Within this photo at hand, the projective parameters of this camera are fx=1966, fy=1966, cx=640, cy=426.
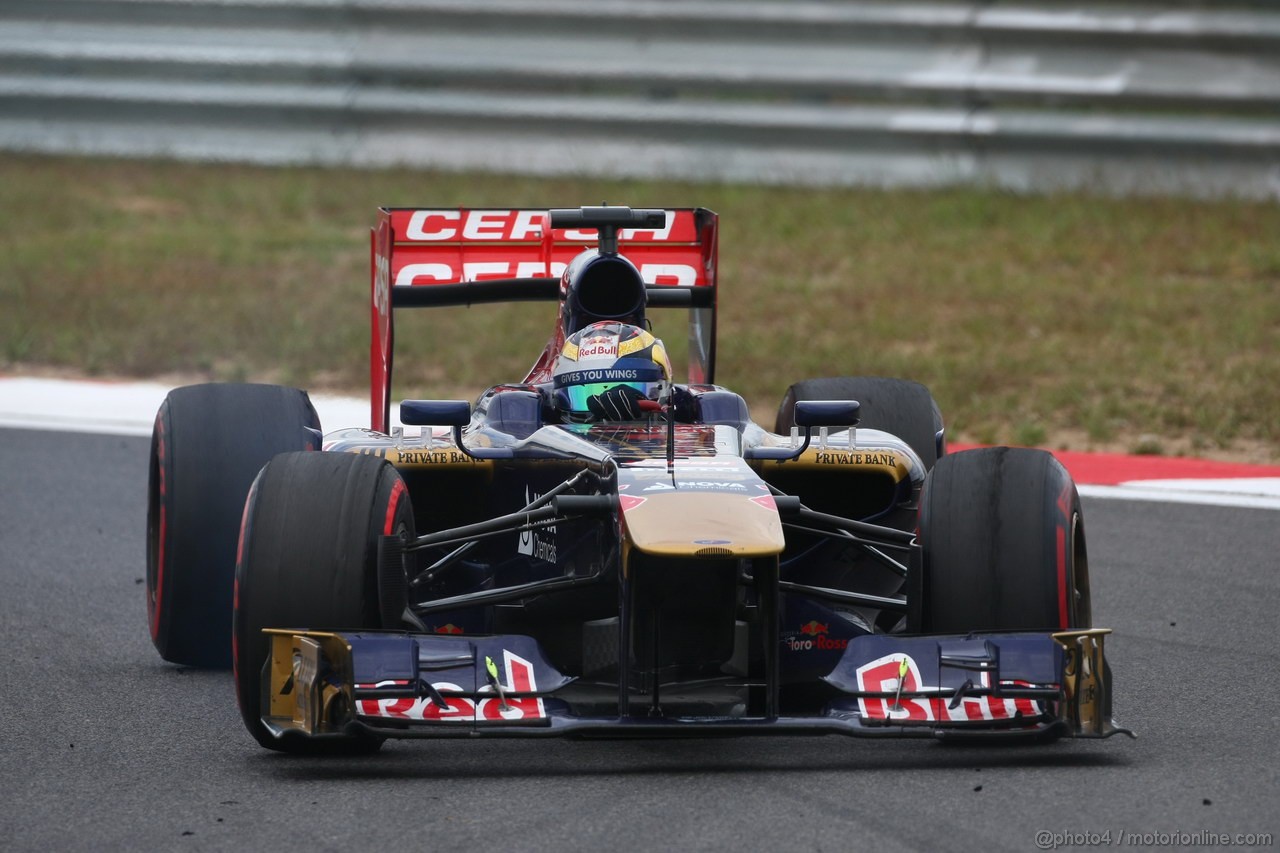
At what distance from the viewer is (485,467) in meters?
6.19

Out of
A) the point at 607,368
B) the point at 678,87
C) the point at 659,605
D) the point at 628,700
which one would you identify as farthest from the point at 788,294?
the point at 628,700

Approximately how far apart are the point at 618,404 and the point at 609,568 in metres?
1.12

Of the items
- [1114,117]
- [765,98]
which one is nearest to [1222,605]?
[1114,117]

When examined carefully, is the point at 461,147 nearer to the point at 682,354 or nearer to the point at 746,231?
the point at 746,231

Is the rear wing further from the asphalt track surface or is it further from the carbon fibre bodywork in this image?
the asphalt track surface

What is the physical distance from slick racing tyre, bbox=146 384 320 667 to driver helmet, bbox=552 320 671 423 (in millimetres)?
894

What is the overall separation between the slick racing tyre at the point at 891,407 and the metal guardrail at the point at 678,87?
724cm

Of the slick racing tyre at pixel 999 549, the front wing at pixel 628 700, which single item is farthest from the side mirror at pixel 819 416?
the front wing at pixel 628 700

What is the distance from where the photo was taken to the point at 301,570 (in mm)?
5418

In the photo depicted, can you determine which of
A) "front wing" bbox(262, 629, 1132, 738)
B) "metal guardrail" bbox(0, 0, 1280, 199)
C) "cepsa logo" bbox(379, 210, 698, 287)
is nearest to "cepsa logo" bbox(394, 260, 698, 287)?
"cepsa logo" bbox(379, 210, 698, 287)

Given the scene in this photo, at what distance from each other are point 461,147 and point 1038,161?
4505mm

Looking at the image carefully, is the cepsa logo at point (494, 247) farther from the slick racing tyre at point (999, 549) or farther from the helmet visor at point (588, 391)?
the slick racing tyre at point (999, 549)

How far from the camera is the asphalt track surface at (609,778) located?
4.70 meters

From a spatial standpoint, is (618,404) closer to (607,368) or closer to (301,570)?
(607,368)
